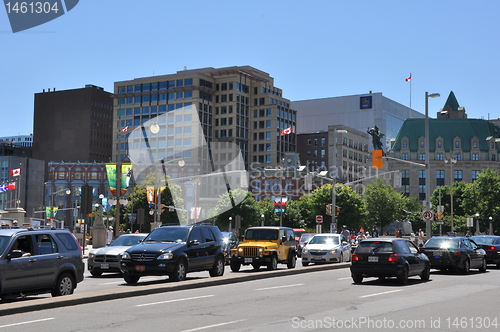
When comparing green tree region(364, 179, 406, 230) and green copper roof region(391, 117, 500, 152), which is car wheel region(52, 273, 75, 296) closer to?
green tree region(364, 179, 406, 230)

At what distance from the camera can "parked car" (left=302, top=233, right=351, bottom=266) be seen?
30.0 meters

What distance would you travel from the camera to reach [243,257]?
2519 cm

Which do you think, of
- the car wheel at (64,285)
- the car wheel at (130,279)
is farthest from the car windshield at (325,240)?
the car wheel at (64,285)

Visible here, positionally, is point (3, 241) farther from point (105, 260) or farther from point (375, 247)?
point (375, 247)

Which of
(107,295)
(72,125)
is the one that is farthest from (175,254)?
(72,125)

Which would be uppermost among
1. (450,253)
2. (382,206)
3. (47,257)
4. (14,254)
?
(382,206)

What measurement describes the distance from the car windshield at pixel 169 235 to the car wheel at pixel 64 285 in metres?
5.03

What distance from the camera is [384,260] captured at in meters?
19.5

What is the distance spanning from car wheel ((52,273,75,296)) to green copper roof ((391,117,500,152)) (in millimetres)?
141574

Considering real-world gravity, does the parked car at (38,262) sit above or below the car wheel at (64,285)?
above

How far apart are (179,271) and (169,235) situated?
1.53 m

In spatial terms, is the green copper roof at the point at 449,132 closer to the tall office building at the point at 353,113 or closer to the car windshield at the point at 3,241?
the tall office building at the point at 353,113

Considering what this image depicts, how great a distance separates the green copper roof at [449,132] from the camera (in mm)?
149875

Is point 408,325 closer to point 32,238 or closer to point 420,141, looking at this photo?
point 32,238
